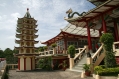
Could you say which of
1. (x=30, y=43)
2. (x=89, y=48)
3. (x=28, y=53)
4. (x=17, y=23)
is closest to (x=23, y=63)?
(x=28, y=53)

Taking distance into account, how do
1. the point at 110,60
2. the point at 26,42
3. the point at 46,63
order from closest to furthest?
the point at 110,60 → the point at 46,63 → the point at 26,42

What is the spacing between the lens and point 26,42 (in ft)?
76.6

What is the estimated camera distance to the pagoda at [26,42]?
22219mm

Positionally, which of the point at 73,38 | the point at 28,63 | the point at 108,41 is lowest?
the point at 28,63

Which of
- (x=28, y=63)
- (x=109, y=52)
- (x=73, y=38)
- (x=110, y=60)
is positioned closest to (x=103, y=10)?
(x=109, y=52)

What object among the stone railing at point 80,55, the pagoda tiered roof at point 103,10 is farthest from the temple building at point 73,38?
the pagoda tiered roof at point 103,10

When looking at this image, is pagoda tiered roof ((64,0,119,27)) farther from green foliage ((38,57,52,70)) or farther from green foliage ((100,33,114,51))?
green foliage ((38,57,52,70))

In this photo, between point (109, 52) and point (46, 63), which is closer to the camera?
point (109, 52)

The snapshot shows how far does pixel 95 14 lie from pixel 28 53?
13657mm

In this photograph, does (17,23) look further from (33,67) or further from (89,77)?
(89,77)

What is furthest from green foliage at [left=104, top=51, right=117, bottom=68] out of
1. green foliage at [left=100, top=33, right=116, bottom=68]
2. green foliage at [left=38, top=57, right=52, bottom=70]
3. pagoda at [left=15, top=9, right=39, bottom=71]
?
pagoda at [left=15, top=9, right=39, bottom=71]

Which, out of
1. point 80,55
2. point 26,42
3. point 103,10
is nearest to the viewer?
point 103,10

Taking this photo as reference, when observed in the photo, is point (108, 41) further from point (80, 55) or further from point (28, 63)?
point (28, 63)

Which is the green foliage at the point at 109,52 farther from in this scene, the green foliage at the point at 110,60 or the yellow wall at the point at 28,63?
the yellow wall at the point at 28,63
